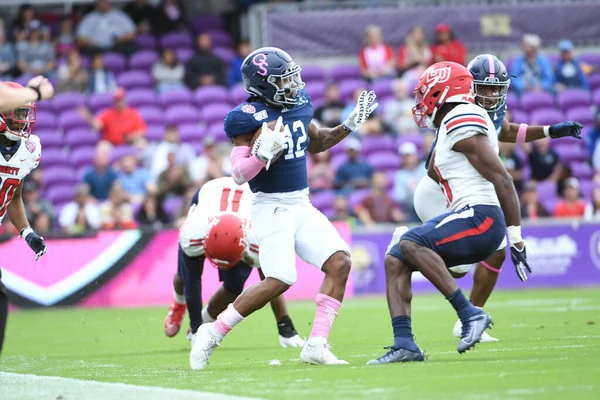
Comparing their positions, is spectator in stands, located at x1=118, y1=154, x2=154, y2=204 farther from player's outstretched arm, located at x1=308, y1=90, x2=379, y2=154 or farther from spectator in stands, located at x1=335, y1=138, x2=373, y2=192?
player's outstretched arm, located at x1=308, y1=90, x2=379, y2=154

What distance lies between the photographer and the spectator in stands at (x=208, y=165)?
667 inches

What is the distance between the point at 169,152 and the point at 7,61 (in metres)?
3.90

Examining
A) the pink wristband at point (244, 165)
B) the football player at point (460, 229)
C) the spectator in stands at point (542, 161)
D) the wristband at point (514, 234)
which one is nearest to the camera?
the football player at point (460, 229)

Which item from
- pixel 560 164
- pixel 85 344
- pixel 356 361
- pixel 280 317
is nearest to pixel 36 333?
pixel 85 344

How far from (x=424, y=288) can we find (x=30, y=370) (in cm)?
927

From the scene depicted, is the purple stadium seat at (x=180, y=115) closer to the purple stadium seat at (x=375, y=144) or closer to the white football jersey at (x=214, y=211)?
the purple stadium seat at (x=375, y=144)

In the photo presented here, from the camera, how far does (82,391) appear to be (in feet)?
20.1

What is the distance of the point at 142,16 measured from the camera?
67.6 feet

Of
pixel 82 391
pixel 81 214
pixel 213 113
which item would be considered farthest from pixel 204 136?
pixel 82 391

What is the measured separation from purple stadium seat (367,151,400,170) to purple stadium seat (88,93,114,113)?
4821 mm

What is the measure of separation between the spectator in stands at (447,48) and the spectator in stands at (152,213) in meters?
5.90

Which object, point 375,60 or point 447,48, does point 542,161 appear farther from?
point 375,60

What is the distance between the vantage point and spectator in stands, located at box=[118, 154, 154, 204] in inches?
680

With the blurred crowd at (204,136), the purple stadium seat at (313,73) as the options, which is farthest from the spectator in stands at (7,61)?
the purple stadium seat at (313,73)
